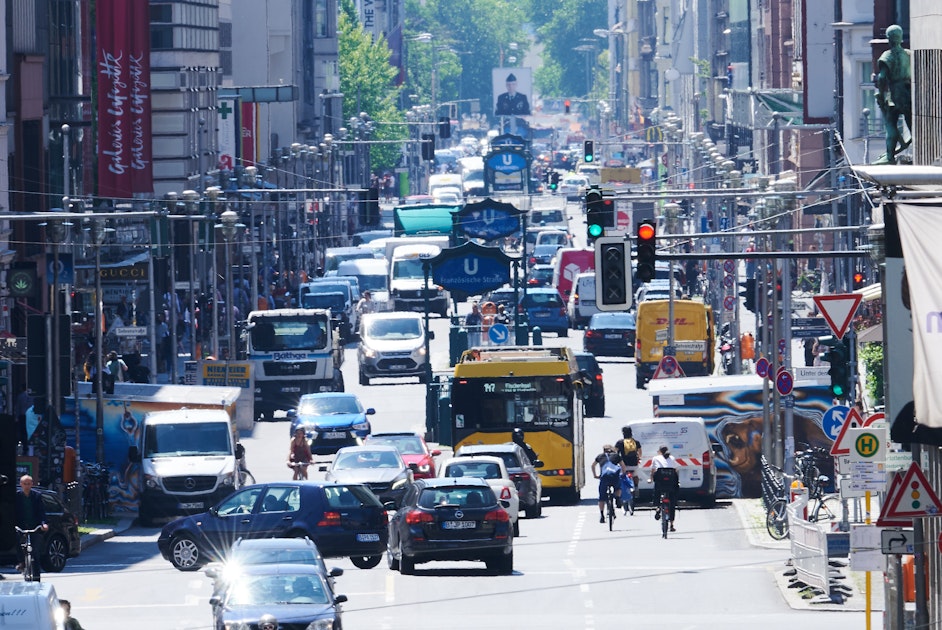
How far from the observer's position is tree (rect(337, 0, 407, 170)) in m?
140

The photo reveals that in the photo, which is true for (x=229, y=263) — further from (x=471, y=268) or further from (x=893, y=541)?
(x=893, y=541)

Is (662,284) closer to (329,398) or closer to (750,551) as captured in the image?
(329,398)

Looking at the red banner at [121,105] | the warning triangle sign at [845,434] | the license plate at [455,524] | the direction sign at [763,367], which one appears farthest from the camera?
the red banner at [121,105]

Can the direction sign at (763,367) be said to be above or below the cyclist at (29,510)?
above

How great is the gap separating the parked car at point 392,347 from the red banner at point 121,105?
24.7ft

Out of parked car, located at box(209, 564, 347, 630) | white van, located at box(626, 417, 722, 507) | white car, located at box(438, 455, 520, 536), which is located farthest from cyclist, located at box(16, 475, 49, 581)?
white van, located at box(626, 417, 722, 507)

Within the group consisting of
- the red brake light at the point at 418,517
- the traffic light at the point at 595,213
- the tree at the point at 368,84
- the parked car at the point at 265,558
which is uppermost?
the tree at the point at 368,84

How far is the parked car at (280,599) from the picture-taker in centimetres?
2316

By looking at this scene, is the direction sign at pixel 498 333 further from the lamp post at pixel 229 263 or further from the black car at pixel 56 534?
the black car at pixel 56 534

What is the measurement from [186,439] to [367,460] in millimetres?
3512

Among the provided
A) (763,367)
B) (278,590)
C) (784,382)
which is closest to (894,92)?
(278,590)

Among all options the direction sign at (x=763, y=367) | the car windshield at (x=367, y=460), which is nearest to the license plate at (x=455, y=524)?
the car windshield at (x=367, y=460)

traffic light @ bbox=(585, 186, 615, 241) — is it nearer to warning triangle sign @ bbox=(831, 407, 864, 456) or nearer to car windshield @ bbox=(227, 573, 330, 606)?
warning triangle sign @ bbox=(831, 407, 864, 456)

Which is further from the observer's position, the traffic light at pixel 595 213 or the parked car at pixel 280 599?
the traffic light at pixel 595 213
